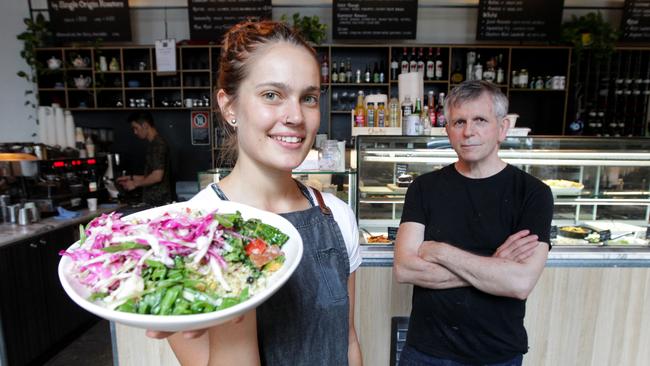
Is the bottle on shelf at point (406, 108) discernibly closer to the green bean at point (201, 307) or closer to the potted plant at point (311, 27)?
the green bean at point (201, 307)

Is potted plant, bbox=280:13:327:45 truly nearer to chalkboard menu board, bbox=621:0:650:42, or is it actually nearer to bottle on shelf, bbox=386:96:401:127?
bottle on shelf, bbox=386:96:401:127

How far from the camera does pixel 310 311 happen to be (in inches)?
36.5

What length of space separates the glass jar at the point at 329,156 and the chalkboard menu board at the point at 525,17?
12.3ft

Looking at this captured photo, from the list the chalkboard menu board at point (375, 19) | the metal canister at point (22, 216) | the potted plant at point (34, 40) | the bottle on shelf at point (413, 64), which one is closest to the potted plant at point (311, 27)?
the chalkboard menu board at point (375, 19)

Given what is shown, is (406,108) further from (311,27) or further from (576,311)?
(311,27)

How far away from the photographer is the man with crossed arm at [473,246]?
1.42 meters

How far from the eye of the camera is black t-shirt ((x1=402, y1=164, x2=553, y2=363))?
1.45 meters

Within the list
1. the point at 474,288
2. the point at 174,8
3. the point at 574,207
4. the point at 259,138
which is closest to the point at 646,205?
the point at 574,207

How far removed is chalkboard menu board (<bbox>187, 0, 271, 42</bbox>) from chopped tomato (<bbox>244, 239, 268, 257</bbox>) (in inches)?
183

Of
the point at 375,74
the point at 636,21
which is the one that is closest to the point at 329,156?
the point at 375,74

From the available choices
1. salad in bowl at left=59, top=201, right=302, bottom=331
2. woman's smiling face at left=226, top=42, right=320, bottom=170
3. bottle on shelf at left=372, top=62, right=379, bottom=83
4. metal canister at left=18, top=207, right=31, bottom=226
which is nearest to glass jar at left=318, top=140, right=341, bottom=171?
woman's smiling face at left=226, top=42, right=320, bottom=170

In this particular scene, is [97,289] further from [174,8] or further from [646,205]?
[174,8]

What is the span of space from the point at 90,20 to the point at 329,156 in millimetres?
4460

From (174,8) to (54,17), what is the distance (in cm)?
143
